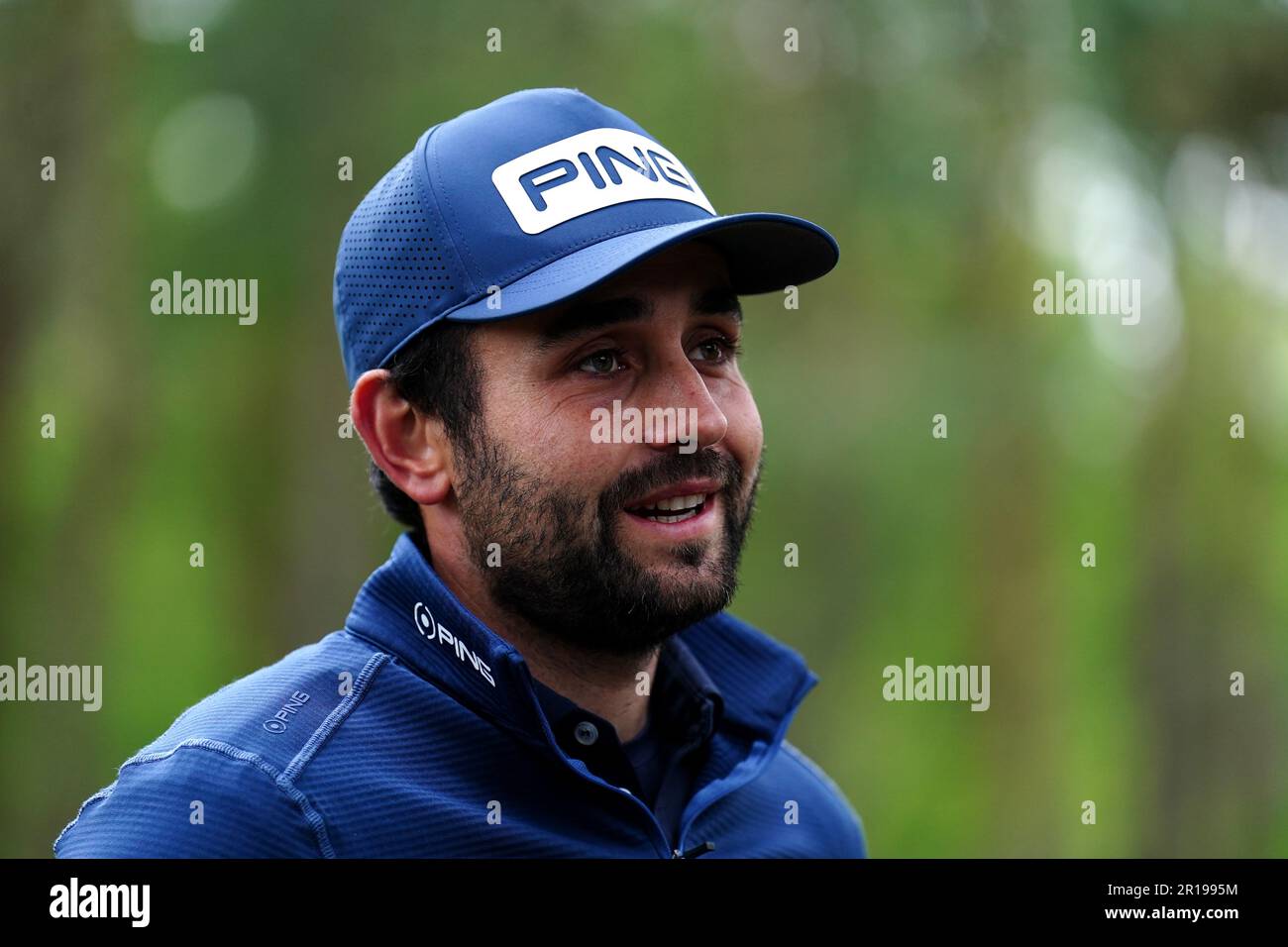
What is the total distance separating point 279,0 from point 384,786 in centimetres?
655

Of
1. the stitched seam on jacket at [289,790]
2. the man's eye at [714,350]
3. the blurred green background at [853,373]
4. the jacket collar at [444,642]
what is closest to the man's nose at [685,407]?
the man's eye at [714,350]

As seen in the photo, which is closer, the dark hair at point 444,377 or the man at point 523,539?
the man at point 523,539

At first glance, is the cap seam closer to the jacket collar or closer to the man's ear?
the man's ear

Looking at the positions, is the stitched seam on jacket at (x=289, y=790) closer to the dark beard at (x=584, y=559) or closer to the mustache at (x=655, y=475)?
the dark beard at (x=584, y=559)

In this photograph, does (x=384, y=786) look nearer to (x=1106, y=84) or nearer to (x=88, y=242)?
(x=88, y=242)

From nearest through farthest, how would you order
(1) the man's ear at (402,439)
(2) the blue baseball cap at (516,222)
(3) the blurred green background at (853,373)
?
(2) the blue baseball cap at (516,222)
(1) the man's ear at (402,439)
(3) the blurred green background at (853,373)

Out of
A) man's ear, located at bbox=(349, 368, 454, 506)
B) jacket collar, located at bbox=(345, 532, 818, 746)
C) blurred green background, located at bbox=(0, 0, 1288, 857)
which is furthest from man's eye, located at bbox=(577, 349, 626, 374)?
blurred green background, located at bbox=(0, 0, 1288, 857)

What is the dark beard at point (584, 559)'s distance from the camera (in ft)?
6.95

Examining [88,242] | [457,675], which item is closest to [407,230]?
[457,675]

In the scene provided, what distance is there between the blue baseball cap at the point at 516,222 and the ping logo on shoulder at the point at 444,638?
1.47 ft

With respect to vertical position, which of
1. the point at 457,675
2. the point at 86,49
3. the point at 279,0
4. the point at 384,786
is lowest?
the point at 384,786

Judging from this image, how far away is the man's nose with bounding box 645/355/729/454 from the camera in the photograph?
2.13m

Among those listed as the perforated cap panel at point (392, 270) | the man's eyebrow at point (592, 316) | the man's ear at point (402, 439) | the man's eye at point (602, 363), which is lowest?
the man's ear at point (402, 439)
